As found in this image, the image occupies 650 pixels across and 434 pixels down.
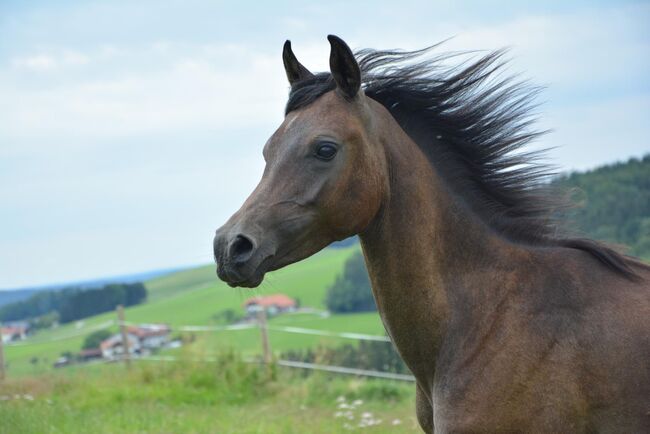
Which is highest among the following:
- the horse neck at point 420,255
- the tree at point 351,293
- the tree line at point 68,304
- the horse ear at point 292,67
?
the horse ear at point 292,67

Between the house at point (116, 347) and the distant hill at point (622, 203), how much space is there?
363 inches

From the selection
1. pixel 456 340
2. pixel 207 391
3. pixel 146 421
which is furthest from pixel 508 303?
pixel 207 391

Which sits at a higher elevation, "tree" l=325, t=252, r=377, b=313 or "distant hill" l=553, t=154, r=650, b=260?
"distant hill" l=553, t=154, r=650, b=260

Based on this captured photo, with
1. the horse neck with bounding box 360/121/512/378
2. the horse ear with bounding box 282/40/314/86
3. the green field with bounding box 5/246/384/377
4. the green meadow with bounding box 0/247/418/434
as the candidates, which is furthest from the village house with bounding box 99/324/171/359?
the horse neck with bounding box 360/121/512/378

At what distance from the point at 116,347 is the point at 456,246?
1457 cm

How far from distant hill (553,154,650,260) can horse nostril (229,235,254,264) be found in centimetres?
449

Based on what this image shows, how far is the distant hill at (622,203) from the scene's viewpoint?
30.8 ft

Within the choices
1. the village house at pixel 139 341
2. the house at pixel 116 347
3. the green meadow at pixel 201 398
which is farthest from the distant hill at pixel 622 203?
the house at pixel 116 347

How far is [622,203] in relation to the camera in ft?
43.4

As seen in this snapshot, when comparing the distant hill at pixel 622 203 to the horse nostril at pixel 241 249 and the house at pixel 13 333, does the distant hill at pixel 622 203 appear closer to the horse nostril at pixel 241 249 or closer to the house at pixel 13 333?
the horse nostril at pixel 241 249

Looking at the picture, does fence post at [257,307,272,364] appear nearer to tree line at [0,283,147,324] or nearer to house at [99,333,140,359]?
house at [99,333,140,359]

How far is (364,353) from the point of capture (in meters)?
18.1

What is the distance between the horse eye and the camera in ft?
13.0

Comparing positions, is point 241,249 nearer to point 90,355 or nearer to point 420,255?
point 420,255
